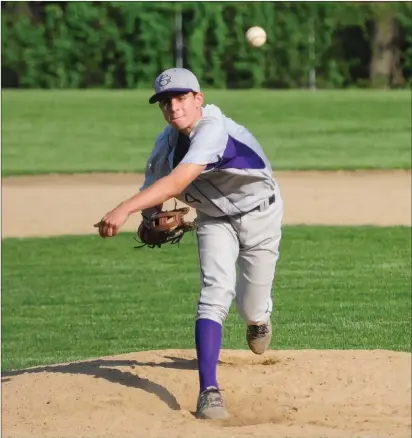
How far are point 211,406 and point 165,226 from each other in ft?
3.46

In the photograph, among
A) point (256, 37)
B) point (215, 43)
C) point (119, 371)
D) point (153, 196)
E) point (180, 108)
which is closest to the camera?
point (153, 196)

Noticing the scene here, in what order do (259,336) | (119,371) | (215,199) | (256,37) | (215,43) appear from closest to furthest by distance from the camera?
(215,199) → (119,371) → (259,336) → (256,37) → (215,43)

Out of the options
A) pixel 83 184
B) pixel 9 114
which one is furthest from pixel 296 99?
pixel 83 184

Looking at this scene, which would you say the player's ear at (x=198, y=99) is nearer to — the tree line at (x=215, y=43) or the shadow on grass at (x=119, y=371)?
the shadow on grass at (x=119, y=371)

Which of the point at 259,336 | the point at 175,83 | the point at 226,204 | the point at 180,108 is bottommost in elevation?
the point at 259,336

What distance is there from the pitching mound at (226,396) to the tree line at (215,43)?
2330 centimetres

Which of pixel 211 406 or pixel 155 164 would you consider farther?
pixel 155 164

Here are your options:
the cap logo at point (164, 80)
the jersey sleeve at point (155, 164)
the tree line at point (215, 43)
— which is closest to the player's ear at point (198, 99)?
the cap logo at point (164, 80)

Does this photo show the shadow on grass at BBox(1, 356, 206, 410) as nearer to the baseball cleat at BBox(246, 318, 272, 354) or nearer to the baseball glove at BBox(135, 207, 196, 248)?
the baseball cleat at BBox(246, 318, 272, 354)

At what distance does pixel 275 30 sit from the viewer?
2981cm

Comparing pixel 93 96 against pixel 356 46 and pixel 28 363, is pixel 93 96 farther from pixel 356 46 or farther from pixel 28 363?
pixel 28 363

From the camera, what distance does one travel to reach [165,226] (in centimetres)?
619

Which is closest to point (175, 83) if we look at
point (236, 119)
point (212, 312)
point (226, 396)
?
point (212, 312)

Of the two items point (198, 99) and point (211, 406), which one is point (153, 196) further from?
point (211, 406)
